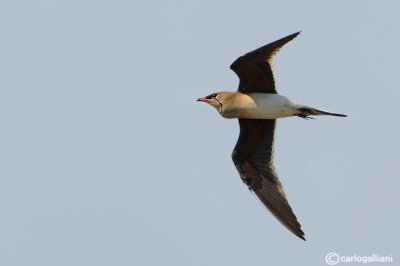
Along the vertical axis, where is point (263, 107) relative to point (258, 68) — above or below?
below

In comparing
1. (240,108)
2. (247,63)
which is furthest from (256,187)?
(247,63)

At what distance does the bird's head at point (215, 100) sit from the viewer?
1262 cm

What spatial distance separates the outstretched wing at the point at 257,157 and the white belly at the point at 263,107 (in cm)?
71

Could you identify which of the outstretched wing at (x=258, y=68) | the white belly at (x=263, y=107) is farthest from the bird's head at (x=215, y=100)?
the outstretched wing at (x=258, y=68)

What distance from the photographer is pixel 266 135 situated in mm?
13117

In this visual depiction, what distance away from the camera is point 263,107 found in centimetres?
1215

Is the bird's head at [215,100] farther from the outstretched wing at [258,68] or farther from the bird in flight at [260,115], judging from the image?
the outstretched wing at [258,68]

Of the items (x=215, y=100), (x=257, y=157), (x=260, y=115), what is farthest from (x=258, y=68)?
(x=257, y=157)

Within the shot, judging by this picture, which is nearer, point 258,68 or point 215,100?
point 258,68

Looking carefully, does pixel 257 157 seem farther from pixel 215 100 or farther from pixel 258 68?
pixel 258 68

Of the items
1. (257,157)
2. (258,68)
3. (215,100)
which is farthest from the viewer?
(257,157)

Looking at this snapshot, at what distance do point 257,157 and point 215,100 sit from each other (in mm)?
1338

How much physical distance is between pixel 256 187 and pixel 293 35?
10.1ft

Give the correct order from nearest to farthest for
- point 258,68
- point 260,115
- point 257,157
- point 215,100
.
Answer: point 258,68, point 260,115, point 215,100, point 257,157
